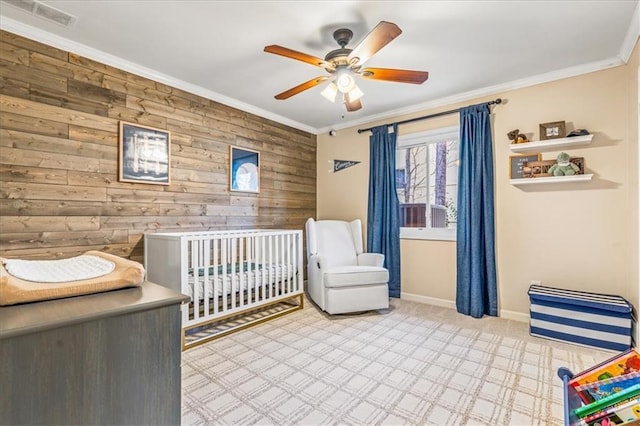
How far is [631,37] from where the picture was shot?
2264mm

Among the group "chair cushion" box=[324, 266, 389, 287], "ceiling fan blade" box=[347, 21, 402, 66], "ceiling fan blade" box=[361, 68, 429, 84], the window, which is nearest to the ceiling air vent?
"ceiling fan blade" box=[347, 21, 402, 66]

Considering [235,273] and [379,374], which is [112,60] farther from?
[379,374]

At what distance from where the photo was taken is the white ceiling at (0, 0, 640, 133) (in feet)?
6.54

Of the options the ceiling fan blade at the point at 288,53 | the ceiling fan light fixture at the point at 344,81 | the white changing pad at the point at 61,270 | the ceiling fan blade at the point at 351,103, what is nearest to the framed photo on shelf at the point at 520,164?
the ceiling fan blade at the point at 351,103

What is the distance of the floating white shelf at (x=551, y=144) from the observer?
2648 mm

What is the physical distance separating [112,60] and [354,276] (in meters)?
2.90

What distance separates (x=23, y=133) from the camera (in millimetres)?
2170

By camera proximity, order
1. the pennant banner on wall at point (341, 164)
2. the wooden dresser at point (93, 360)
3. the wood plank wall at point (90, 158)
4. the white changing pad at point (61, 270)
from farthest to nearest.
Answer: the pennant banner on wall at point (341, 164) < the wood plank wall at point (90, 158) < the white changing pad at point (61, 270) < the wooden dresser at point (93, 360)

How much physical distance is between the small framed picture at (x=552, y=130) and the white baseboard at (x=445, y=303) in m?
1.72

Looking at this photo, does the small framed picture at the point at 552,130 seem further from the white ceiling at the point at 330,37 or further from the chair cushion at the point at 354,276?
the chair cushion at the point at 354,276

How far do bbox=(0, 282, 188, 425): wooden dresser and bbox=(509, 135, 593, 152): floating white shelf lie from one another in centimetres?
318

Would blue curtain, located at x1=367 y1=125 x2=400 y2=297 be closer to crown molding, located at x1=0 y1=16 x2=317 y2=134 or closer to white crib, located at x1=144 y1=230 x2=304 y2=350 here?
white crib, located at x1=144 y1=230 x2=304 y2=350

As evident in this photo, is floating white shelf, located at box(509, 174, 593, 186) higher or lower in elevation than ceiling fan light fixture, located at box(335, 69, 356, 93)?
lower

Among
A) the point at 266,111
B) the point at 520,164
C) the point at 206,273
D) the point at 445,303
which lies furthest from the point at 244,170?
the point at 520,164
